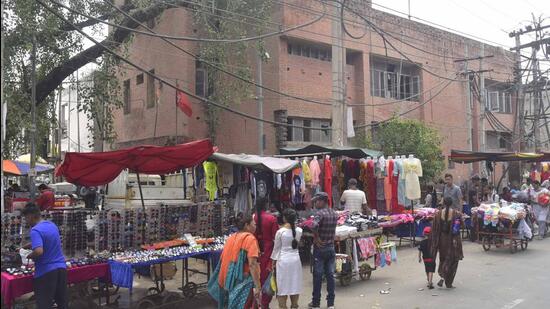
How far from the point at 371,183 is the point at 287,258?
7.88 metres

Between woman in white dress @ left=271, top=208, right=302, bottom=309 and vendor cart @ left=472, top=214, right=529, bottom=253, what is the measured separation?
24.6 feet

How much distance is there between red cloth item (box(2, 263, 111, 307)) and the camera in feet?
19.6

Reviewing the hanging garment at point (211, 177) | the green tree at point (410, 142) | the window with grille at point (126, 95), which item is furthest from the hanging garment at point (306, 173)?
the window with grille at point (126, 95)

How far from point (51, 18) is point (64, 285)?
30.0 feet

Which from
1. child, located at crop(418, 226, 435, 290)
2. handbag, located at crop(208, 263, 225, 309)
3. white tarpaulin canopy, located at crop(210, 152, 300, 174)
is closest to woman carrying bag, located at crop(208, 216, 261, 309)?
handbag, located at crop(208, 263, 225, 309)

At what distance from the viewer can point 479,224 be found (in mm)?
13469

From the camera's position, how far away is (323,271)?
7.51 metres

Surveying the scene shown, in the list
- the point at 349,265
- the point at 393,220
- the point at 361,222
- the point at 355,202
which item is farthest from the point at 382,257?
the point at 393,220

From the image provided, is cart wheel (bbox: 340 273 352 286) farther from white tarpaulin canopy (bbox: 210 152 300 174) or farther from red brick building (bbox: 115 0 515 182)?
red brick building (bbox: 115 0 515 182)

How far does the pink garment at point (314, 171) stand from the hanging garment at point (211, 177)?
2.74m

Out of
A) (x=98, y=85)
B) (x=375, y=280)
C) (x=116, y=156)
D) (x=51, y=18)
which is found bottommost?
(x=375, y=280)

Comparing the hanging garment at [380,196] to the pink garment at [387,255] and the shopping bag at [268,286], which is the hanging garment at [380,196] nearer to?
the pink garment at [387,255]

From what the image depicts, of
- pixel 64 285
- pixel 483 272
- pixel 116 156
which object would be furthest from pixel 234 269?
pixel 483 272

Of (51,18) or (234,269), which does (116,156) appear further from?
(51,18)
